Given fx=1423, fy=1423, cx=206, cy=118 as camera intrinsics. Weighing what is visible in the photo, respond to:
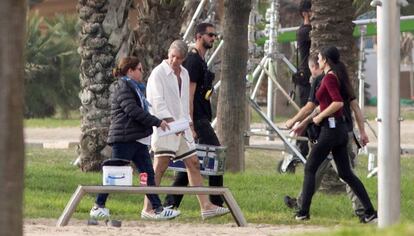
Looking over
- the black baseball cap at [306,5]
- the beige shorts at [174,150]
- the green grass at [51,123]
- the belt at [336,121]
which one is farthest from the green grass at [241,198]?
the green grass at [51,123]

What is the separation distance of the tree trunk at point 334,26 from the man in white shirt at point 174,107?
3.25 meters

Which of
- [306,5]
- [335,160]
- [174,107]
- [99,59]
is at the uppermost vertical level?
[306,5]

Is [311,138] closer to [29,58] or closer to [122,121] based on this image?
[122,121]

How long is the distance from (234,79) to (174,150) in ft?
19.0

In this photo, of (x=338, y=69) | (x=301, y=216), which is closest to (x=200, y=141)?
(x=301, y=216)

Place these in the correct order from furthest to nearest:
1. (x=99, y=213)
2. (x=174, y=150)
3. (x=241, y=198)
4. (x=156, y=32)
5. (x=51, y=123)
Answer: (x=51, y=123) < (x=156, y=32) < (x=241, y=198) < (x=174, y=150) < (x=99, y=213)

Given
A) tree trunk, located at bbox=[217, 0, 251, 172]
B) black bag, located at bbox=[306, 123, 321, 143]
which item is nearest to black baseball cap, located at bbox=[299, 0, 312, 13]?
tree trunk, located at bbox=[217, 0, 251, 172]

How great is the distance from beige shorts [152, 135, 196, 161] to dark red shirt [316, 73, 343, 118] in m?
1.34

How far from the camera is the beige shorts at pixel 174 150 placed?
1359 cm

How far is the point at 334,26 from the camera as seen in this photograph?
657 inches

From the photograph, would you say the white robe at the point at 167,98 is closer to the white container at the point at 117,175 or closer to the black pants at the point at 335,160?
the white container at the point at 117,175

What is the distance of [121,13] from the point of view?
19078 mm

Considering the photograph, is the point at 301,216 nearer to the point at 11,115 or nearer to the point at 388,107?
the point at 388,107

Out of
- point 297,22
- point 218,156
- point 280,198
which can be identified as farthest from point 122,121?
point 297,22
